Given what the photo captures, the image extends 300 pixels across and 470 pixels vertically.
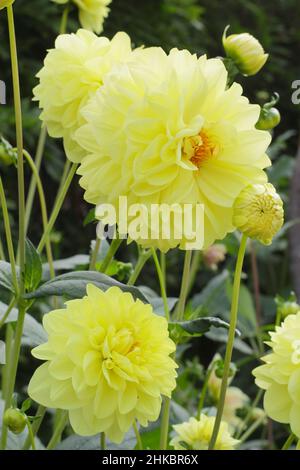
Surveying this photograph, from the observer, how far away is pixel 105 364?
45 centimetres

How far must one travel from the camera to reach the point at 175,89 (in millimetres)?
438

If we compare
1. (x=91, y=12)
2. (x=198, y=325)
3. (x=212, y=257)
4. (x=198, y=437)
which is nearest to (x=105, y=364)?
(x=198, y=325)

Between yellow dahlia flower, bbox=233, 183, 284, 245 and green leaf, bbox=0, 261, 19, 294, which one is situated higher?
yellow dahlia flower, bbox=233, 183, 284, 245

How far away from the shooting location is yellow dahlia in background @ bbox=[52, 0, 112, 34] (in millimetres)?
811

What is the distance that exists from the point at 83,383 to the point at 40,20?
1.40 metres

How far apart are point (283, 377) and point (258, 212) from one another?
0.35 ft

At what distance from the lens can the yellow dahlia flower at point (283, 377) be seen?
46 centimetres

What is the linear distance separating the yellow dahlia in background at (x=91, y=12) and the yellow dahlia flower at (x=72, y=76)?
26 centimetres

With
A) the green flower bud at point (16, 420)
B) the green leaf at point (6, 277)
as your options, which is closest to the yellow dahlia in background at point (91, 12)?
the green leaf at point (6, 277)

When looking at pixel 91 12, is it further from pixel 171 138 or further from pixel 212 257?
pixel 212 257

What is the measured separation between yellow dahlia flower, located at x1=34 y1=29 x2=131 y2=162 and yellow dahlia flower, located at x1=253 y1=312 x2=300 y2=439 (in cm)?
18

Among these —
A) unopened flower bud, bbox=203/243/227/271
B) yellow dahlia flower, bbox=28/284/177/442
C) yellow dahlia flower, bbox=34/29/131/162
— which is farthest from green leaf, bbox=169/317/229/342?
unopened flower bud, bbox=203/243/227/271

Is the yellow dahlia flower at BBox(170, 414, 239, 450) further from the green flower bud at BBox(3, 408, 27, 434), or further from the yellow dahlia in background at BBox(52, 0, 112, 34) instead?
the yellow dahlia in background at BBox(52, 0, 112, 34)
